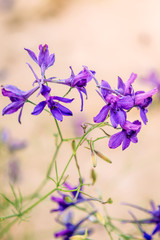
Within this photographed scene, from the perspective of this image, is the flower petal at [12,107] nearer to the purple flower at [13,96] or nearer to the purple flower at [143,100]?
the purple flower at [13,96]

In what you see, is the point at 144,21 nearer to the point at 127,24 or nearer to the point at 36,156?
the point at 127,24

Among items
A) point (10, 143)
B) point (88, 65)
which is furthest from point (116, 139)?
point (88, 65)

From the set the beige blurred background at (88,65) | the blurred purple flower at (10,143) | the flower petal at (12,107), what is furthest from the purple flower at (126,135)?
the beige blurred background at (88,65)

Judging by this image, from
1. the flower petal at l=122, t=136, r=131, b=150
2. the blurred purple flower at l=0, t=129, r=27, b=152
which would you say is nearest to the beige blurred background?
the blurred purple flower at l=0, t=129, r=27, b=152

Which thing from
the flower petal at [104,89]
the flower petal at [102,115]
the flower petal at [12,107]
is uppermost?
the flower petal at [104,89]

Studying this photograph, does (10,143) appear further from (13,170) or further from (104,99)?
(104,99)

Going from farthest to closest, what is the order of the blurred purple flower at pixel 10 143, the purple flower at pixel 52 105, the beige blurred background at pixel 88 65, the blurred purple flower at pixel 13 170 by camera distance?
the beige blurred background at pixel 88 65 → the blurred purple flower at pixel 13 170 → the blurred purple flower at pixel 10 143 → the purple flower at pixel 52 105

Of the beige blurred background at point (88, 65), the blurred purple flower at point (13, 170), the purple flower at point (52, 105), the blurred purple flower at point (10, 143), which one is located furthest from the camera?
the beige blurred background at point (88, 65)
